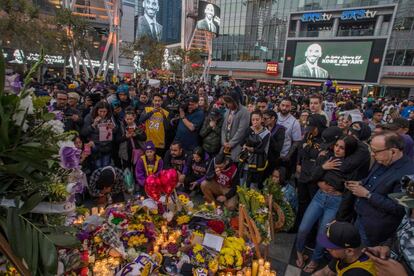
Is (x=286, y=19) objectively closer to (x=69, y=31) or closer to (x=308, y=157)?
(x=69, y=31)

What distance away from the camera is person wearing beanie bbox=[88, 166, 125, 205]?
3785 mm

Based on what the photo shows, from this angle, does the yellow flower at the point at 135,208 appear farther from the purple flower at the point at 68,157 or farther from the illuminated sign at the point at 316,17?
the illuminated sign at the point at 316,17

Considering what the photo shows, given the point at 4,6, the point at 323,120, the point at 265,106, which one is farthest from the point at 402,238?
the point at 4,6

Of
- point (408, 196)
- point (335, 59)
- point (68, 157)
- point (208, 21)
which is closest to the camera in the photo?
point (68, 157)

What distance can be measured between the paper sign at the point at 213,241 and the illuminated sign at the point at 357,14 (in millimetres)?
41459

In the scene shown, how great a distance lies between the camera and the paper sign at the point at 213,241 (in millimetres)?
2408

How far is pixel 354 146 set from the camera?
306 centimetres

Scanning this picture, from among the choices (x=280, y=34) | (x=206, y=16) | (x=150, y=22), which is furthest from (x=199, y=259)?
(x=150, y=22)

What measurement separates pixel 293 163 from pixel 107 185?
10.9ft

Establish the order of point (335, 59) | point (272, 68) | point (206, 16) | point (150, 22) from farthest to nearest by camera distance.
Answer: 1. point (150, 22)
2. point (272, 68)
3. point (206, 16)
4. point (335, 59)

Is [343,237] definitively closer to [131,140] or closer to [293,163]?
[293,163]

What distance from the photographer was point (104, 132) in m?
4.71

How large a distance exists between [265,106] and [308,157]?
2.27m

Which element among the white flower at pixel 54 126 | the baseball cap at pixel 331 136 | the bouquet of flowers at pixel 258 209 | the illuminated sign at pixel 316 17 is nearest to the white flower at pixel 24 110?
the white flower at pixel 54 126
